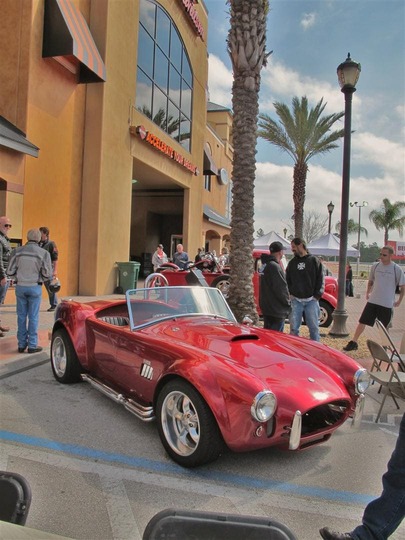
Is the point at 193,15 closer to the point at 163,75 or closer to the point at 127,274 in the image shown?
the point at 163,75

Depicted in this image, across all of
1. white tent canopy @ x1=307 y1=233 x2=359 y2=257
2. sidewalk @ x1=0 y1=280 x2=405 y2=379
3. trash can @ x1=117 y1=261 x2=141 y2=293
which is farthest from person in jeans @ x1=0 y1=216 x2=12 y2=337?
white tent canopy @ x1=307 y1=233 x2=359 y2=257

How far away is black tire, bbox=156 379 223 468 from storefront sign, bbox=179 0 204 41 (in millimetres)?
18720

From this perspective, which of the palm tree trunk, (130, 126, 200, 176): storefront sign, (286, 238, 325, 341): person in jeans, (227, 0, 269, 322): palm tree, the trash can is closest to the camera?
(286, 238, 325, 341): person in jeans

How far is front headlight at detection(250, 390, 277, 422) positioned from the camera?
275 cm

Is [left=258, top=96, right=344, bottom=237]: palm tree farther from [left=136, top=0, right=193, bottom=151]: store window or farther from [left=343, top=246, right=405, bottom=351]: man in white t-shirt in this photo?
[left=343, top=246, right=405, bottom=351]: man in white t-shirt

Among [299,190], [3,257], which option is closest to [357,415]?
[3,257]

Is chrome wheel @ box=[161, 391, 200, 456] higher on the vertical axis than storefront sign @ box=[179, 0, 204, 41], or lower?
lower

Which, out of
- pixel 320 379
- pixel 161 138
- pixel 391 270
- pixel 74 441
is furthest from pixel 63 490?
pixel 161 138

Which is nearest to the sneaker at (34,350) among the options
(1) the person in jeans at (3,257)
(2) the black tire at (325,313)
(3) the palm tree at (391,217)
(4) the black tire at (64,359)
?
(4) the black tire at (64,359)

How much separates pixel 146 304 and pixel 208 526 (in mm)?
2694

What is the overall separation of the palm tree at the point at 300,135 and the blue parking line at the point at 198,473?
17.3 meters

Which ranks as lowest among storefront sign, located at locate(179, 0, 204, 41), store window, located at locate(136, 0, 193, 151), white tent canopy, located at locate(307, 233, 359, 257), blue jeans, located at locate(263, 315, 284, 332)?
blue jeans, located at locate(263, 315, 284, 332)

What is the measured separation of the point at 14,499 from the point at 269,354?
84.5 inches

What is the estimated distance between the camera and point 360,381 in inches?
140
